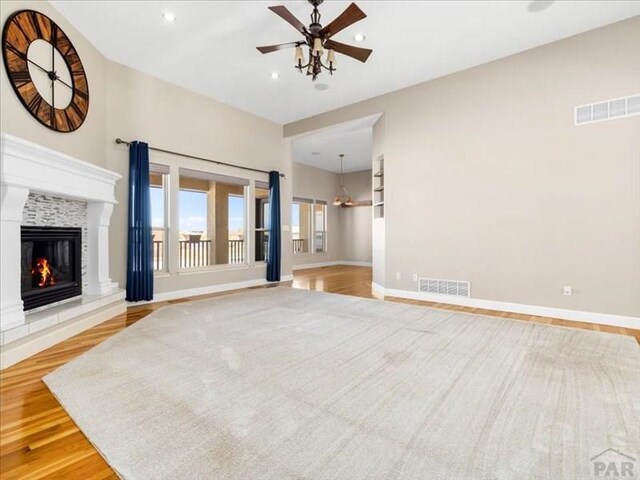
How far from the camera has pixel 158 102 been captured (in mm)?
5070

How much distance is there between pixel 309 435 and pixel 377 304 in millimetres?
3145

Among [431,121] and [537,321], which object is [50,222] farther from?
[537,321]

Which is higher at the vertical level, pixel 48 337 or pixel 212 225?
pixel 212 225

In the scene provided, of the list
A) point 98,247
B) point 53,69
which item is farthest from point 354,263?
point 53,69

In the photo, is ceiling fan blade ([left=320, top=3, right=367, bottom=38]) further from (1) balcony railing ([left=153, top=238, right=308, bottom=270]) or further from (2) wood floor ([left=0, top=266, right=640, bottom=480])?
(1) balcony railing ([left=153, top=238, right=308, bottom=270])

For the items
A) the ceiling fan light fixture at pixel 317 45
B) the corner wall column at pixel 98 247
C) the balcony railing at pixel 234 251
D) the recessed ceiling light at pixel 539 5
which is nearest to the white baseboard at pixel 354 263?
the balcony railing at pixel 234 251

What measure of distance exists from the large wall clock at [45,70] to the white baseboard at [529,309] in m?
5.16

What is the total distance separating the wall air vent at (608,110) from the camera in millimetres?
3555

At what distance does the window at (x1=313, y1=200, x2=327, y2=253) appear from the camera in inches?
436

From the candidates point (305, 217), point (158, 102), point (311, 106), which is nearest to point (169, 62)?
point (158, 102)

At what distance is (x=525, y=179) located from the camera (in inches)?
165

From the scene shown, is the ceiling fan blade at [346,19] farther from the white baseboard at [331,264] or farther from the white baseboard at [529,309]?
the white baseboard at [331,264]

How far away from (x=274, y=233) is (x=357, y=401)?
512cm

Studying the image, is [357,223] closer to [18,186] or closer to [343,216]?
[343,216]
